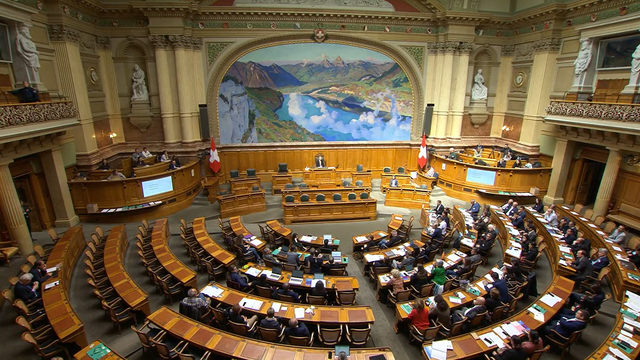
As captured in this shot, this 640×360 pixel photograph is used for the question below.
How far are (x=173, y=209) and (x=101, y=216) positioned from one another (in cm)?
274

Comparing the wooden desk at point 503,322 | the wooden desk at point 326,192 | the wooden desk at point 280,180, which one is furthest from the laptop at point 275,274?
the wooden desk at point 280,180

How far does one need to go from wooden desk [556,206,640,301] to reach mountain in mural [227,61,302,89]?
566 inches

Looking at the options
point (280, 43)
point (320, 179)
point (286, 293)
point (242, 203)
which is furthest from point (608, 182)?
point (280, 43)

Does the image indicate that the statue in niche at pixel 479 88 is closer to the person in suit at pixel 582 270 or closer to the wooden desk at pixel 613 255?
the wooden desk at pixel 613 255

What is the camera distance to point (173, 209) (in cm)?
1509

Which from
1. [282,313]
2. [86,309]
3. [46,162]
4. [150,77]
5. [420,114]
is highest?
[150,77]

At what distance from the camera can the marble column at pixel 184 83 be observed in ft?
53.6

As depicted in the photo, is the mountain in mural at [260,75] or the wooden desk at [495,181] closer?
the wooden desk at [495,181]

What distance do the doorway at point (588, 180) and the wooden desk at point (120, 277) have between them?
1806cm

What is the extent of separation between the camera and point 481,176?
16.4 meters

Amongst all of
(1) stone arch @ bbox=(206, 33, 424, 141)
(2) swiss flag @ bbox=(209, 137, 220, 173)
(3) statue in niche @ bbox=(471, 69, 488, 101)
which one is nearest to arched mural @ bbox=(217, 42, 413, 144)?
(1) stone arch @ bbox=(206, 33, 424, 141)

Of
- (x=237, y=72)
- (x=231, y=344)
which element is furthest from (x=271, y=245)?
(x=237, y=72)

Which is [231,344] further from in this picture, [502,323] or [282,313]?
[502,323]

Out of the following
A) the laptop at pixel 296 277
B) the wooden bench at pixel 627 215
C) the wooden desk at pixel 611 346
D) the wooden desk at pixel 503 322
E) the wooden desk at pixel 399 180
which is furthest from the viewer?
the wooden desk at pixel 399 180
